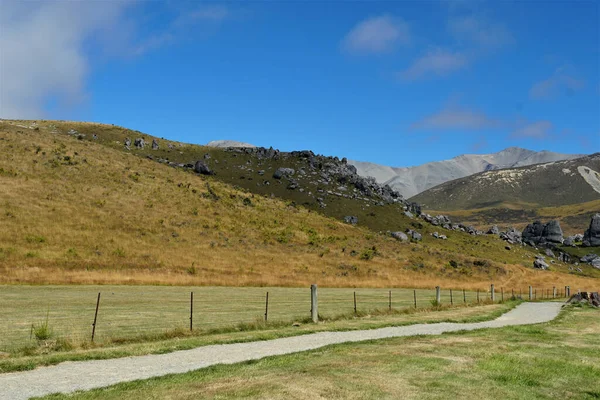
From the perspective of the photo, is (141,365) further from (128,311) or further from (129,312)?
(128,311)

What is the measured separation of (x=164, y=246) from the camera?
66.4 meters

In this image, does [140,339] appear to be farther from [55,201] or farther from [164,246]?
[55,201]

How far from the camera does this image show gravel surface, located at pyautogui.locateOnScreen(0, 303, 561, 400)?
12289 millimetres

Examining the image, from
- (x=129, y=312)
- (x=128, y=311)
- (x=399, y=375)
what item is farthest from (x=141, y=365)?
(x=128, y=311)

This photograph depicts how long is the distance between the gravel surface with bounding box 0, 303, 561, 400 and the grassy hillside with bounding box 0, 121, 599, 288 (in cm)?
3180

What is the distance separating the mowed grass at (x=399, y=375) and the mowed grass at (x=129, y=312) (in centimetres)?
719

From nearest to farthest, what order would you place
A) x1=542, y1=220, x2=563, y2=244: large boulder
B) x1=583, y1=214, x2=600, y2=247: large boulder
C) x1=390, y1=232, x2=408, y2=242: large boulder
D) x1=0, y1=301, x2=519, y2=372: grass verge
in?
x1=0, y1=301, x2=519, y2=372: grass verge
x1=390, y1=232, x2=408, y2=242: large boulder
x1=583, y1=214, x2=600, y2=247: large boulder
x1=542, y1=220, x2=563, y2=244: large boulder

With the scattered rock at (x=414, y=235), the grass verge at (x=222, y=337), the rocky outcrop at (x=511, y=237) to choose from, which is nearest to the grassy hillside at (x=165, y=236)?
the scattered rock at (x=414, y=235)

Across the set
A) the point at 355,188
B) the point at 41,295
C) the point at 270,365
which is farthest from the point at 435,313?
the point at 355,188

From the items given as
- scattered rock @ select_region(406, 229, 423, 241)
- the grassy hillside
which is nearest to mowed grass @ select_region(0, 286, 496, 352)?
the grassy hillside

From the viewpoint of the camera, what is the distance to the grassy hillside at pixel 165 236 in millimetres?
55000

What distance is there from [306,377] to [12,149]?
93404 mm

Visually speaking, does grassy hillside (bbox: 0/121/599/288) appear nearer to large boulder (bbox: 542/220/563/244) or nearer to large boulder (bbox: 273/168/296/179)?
large boulder (bbox: 273/168/296/179)

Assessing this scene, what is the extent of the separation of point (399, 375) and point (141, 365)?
7.38m
